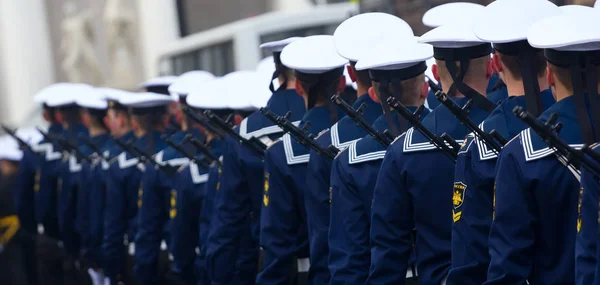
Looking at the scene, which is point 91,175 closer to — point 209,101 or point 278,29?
point 209,101

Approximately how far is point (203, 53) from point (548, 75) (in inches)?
497

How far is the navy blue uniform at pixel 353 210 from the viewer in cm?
528

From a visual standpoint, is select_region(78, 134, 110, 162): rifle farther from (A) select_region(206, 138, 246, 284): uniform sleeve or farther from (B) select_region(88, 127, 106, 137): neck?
(A) select_region(206, 138, 246, 284): uniform sleeve

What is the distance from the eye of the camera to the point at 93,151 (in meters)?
10.6

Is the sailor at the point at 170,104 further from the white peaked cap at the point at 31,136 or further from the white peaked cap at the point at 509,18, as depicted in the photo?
the white peaked cap at the point at 509,18

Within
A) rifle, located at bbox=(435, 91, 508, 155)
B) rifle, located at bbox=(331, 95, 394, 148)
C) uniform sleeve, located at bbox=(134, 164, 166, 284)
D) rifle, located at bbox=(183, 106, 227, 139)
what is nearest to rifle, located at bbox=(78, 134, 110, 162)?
uniform sleeve, located at bbox=(134, 164, 166, 284)

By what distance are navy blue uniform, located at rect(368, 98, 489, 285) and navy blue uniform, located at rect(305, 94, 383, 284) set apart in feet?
2.14

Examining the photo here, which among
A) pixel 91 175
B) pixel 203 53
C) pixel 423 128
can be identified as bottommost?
pixel 203 53

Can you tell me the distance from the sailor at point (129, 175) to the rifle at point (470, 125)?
4892 millimetres

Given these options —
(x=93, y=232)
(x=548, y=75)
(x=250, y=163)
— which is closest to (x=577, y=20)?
(x=548, y=75)

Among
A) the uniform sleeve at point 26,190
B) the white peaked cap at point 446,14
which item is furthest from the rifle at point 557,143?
the uniform sleeve at point 26,190

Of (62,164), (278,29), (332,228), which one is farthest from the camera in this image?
(278,29)

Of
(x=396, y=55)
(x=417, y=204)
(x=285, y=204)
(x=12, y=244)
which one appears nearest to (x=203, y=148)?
(x=285, y=204)

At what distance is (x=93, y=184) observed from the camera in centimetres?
1027
